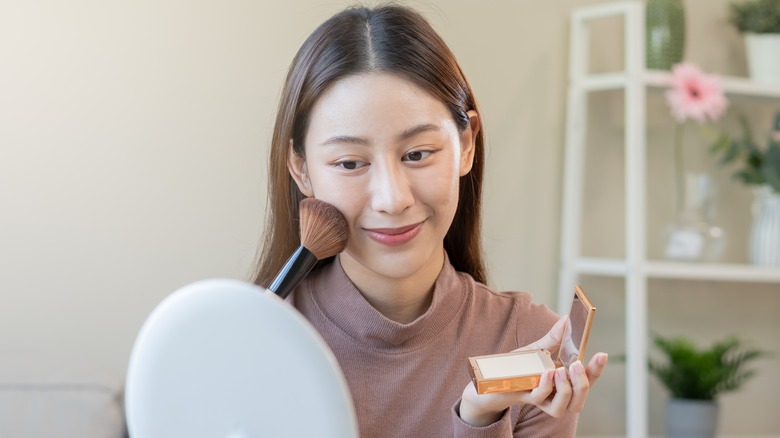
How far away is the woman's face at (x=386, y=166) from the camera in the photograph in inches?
39.5

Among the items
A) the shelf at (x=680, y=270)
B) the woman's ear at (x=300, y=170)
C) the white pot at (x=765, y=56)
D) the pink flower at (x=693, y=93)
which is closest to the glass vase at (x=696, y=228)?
the shelf at (x=680, y=270)

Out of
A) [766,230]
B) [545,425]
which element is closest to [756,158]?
[766,230]

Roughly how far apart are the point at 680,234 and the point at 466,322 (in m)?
1.38

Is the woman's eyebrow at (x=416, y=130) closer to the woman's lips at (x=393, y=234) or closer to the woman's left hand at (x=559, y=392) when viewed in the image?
the woman's lips at (x=393, y=234)

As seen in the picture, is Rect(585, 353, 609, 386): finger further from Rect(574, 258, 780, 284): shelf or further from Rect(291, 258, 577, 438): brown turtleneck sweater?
Rect(574, 258, 780, 284): shelf

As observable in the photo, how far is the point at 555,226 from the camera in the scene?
8.05 feet

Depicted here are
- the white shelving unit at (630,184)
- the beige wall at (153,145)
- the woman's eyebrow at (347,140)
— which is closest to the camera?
the woman's eyebrow at (347,140)

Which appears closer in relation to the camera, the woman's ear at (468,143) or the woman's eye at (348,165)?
the woman's eye at (348,165)

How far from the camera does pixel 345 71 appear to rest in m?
1.04

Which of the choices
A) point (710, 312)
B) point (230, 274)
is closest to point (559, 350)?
point (230, 274)

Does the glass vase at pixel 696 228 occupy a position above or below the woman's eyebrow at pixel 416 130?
below

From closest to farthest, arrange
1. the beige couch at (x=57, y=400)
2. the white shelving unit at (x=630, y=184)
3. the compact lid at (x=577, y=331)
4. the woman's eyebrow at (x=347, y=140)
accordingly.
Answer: the compact lid at (x=577, y=331), the woman's eyebrow at (x=347, y=140), the beige couch at (x=57, y=400), the white shelving unit at (x=630, y=184)

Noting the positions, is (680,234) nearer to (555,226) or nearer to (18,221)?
(555,226)

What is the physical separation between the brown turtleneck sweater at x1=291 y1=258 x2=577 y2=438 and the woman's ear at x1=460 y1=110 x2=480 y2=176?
12 cm
